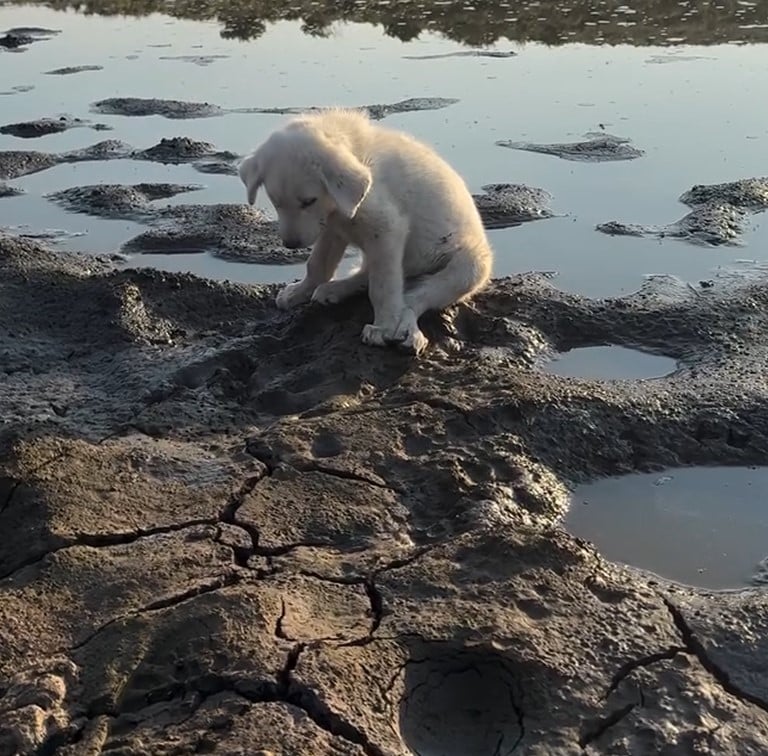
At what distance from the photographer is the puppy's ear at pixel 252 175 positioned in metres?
4.61

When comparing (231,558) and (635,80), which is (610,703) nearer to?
(231,558)

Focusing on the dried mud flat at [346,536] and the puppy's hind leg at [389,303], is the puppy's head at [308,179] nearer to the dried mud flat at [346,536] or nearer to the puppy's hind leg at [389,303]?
the puppy's hind leg at [389,303]

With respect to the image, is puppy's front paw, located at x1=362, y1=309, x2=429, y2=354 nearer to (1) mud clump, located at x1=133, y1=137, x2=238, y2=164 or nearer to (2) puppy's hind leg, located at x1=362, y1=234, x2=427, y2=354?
(2) puppy's hind leg, located at x1=362, y1=234, x2=427, y2=354

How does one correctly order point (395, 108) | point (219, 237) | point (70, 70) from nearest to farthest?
point (219, 237)
point (395, 108)
point (70, 70)

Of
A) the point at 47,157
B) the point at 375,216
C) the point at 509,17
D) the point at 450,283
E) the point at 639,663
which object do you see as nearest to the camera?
the point at 639,663

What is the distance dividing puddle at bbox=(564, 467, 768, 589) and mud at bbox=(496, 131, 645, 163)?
4.96 m

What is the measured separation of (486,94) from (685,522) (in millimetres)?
7875

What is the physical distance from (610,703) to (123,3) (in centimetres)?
1796

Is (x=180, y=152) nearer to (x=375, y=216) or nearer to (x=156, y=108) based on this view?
(x=156, y=108)

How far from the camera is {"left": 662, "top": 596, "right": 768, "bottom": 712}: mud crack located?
278cm

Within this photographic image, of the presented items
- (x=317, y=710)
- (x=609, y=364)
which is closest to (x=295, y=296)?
(x=609, y=364)

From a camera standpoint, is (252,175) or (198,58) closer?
(252,175)

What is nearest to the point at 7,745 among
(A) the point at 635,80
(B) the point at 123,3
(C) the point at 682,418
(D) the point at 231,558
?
(D) the point at 231,558

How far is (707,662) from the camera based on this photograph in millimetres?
2902
